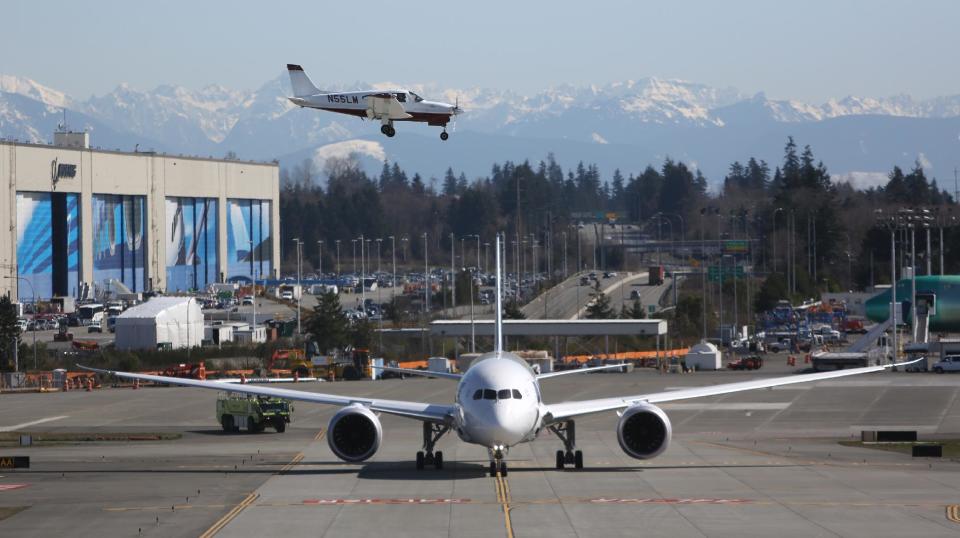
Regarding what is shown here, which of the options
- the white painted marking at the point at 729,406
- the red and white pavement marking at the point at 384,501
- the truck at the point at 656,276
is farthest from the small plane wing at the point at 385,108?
the truck at the point at 656,276

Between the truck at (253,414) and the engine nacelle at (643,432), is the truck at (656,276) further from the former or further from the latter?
the engine nacelle at (643,432)

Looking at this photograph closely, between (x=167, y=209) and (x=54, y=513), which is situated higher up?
(x=167, y=209)

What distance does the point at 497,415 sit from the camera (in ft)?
120

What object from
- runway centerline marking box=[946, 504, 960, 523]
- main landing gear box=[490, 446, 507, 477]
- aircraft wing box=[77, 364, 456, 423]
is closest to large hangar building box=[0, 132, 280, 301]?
aircraft wing box=[77, 364, 456, 423]

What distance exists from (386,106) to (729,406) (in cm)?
2362

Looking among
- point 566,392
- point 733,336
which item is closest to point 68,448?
point 566,392

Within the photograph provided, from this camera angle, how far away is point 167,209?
185750 mm

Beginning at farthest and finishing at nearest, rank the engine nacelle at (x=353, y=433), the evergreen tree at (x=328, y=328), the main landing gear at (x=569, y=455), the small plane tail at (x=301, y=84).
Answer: the evergreen tree at (x=328, y=328)
the small plane tail at (x=301, y=84)
the main landing gear at (x=569, y=455)
the engine nacelle at (x=353, y=433)

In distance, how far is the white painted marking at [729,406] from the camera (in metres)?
68.5

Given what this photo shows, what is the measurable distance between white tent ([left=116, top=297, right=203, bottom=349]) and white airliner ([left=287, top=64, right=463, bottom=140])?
1878 inches

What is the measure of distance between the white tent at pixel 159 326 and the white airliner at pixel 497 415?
258 feet

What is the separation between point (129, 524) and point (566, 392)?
50683 millimetres

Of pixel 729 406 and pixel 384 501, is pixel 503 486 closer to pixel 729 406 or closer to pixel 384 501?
pixel 384 501

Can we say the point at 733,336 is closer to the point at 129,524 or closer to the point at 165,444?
the point at 165,444
